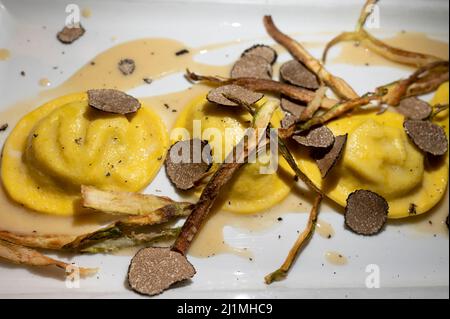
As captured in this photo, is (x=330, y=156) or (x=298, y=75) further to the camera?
(x=298, y=75)

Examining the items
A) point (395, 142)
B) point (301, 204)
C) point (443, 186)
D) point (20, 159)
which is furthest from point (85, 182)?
point (443, 186)

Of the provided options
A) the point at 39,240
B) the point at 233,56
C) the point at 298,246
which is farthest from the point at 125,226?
the point at 233,56

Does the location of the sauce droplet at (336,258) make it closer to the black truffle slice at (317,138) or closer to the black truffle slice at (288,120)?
the black truffle slice at (317,138)

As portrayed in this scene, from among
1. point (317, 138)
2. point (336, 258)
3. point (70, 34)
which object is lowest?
point (336, 258)

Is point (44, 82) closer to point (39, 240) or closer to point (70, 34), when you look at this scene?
point (70, 34)

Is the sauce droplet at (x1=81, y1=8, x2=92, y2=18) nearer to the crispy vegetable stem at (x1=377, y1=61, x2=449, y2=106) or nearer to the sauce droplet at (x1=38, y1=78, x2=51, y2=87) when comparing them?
the sauce droplet at (x1=38, y1=78, x2=51, y2=87)

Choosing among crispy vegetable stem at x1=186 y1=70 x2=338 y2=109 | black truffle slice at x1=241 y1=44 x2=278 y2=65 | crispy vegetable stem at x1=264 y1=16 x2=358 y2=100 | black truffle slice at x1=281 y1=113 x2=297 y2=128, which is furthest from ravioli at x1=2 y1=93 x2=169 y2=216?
crispy vegetable stem at x1=264 y1=16 x2=358 y2=100
